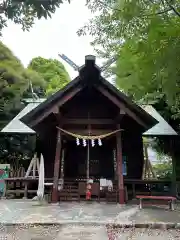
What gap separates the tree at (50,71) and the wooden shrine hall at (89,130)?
17.6m

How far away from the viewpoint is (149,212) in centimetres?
862

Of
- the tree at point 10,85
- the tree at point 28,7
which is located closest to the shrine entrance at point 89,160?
the tree at point 10,85

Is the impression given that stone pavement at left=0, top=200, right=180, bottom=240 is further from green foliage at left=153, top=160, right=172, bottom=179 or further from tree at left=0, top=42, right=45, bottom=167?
green foliage at left=153, top=160, right=172, bottom=179

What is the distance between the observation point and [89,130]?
441 inches

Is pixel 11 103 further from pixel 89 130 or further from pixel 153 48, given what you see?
pixel 153 48

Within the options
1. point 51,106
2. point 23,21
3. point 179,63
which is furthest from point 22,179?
point 179,63

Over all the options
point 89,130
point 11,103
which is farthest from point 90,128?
point 11,103

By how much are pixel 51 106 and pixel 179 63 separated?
7.03m

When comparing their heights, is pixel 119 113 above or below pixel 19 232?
above

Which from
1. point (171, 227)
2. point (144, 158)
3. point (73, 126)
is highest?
point (73, 126)

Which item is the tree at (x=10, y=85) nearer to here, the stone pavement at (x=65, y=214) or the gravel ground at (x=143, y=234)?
the stone pavement at (x=65, y=214)

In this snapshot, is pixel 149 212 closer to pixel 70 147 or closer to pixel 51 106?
pixel 51 106

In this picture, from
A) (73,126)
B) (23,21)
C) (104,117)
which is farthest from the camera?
(104,117)

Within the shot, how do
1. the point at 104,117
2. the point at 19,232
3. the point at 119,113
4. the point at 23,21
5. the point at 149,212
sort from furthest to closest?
the point at 104,117
the point at 119,113
the point at 149,212
the point at 19,232
the point at 23,21
